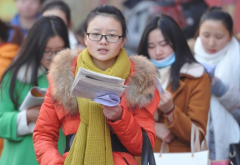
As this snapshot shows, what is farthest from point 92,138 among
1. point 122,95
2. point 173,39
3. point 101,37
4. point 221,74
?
point 221,74

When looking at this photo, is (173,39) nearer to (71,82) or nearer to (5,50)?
(71,82)

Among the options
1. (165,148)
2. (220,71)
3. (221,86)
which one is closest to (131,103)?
(165,148)

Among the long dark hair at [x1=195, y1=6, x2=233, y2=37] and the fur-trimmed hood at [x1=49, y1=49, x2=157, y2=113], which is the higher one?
the long dark hair at [x1=195, y1=6, x2=233, y2=37]

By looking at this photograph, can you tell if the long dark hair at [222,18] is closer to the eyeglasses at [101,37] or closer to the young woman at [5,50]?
the young woman at [5,50]

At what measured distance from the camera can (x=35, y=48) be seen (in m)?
4.86

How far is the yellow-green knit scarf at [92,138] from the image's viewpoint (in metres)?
3.46

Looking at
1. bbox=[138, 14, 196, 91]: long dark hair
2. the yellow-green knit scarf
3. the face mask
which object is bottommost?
the yellow-green knit scarf

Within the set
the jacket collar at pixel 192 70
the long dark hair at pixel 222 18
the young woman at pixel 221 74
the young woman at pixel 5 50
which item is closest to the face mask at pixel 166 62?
the jacket collar at pixel 192 70

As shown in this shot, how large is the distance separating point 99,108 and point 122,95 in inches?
9.4

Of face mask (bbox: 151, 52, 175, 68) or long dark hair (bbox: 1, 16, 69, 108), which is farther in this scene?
face mask (bbox: 151, 52, 175, 68)

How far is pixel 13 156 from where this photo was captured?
4609 mm

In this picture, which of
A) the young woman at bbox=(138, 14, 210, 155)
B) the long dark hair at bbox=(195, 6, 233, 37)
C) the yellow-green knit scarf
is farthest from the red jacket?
the long dark hair at bbox=(195, 6, 233, 37)

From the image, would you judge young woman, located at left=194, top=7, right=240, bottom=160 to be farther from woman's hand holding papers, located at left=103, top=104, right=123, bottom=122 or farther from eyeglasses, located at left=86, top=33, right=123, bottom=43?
woman's hand holding papers, located at left=103, top=104, right=123, bottom=122

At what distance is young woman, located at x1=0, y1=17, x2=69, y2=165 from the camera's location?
4.61 m
